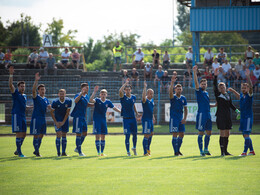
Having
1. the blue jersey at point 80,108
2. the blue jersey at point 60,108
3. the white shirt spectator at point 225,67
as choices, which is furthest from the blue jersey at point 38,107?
the white shirt spectator at point 225,67

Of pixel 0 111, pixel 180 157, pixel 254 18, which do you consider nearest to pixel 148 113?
pixel 180 157

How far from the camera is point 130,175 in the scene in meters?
9.77

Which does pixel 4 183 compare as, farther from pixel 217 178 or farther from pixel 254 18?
pixel 254 18

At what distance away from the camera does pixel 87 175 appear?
979 cm

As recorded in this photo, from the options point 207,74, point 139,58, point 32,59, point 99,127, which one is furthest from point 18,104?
point 32,59

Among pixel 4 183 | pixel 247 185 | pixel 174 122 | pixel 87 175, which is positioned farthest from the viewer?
pixel 174 122

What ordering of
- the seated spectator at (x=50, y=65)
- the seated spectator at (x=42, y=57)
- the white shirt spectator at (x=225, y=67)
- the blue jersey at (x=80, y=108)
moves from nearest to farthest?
the blue jersey at (x=80, y=108) → the white shirt spectator at (x=225, y=67) → the seated spectator at (x=50, y=65) → the seated spectator at (x=42, y=57)

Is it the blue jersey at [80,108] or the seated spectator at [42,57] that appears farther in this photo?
the seated spectator at [42,57]

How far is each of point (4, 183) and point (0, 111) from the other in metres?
19.7

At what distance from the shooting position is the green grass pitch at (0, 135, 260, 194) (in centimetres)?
823

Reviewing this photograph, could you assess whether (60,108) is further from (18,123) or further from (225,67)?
(225,67)

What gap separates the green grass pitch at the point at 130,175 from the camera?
27.0 ft

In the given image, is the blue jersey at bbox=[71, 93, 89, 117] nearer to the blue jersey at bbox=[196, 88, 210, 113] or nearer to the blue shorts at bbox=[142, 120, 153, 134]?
the blue shorts at bbox=[142, 120, 153, 134]

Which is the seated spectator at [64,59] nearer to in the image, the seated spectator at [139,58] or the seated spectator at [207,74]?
the seated spectator at [139,58]
